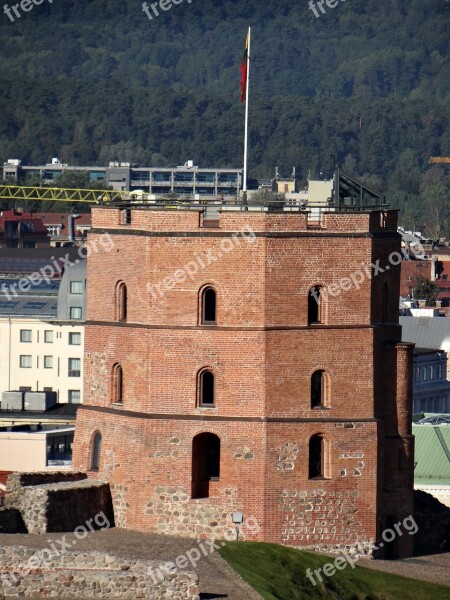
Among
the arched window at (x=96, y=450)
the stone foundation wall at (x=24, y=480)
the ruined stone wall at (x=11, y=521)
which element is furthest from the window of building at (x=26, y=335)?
the ruined stone wall at (x=11, y=521)

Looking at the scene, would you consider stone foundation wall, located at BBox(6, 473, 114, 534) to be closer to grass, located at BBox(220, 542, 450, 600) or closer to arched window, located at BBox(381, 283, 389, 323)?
grass, located at BBox(220, 542, 450, 600)

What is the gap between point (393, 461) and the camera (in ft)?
222

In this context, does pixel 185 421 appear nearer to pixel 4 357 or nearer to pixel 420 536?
pixel 420 536

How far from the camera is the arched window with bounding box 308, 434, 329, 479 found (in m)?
65.1

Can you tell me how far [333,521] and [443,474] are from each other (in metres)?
15.9

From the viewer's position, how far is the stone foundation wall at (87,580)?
173 ft

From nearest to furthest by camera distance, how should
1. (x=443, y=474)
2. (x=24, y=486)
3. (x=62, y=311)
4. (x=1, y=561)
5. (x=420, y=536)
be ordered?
(x=1, y=561) → (x=24, y=486) → (x=420, y=536) → (x=443, y=474) → (x=62, y=311)

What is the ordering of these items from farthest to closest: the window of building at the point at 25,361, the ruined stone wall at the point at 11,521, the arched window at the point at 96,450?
the window of building at the point at 25,361
the arched window at the point at 96,450
the ruined stone wall at the point at 11,521

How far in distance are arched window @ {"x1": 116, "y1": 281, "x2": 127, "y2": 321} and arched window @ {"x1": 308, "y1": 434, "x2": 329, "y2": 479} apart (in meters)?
5.59

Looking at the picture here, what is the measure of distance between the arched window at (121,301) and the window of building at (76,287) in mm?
54258

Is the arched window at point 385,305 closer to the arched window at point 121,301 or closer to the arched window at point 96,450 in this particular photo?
the arched window at point 121,301

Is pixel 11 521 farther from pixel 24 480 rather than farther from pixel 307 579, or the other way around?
pixel 307 579

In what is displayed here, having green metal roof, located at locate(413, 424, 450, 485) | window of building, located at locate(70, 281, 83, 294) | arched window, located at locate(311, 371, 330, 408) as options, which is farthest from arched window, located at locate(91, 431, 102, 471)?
window of building, located at locate(70, 281, 83, 294)

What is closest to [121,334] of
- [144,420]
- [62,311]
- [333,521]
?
[144,420]
